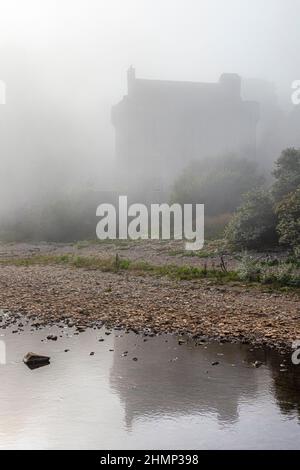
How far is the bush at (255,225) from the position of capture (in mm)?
41781

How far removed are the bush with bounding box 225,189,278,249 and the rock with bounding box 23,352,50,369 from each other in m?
26.2

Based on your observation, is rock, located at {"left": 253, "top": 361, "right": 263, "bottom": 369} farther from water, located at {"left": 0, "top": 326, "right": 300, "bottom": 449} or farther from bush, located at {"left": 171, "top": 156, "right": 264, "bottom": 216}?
bush, located at {"left": 171, "top": 156, "right": 264, "bottom": 216}

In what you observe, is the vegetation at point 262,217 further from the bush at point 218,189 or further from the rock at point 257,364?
the rock at point 257,364

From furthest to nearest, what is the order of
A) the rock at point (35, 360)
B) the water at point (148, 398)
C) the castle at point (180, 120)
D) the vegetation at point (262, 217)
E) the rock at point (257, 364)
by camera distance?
the castle at point (180, 120)
the vegetation at point (262, 217)
the rock at point (35, 360)
the rock at point (257, 364)
the water at point (148, 398)

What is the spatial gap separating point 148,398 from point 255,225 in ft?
97.0

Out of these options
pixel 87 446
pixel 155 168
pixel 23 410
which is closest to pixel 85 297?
pixel 23 410

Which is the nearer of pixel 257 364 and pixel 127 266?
pixel 257 364

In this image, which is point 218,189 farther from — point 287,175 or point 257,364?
point 257,364

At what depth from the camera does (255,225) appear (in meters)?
42.5

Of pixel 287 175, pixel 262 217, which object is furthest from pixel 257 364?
pixel 287 175

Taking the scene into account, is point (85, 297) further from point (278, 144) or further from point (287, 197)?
point (278, 144)

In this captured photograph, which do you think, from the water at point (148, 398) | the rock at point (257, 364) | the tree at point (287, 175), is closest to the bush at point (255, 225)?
the tree at point (287, 175)

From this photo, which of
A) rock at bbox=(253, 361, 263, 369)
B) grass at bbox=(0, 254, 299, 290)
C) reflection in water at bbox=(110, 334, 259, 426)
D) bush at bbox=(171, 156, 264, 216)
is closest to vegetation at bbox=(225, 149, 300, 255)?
grass at bbox=(0, 254, 299, 290)

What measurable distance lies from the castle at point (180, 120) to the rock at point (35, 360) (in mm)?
72943
